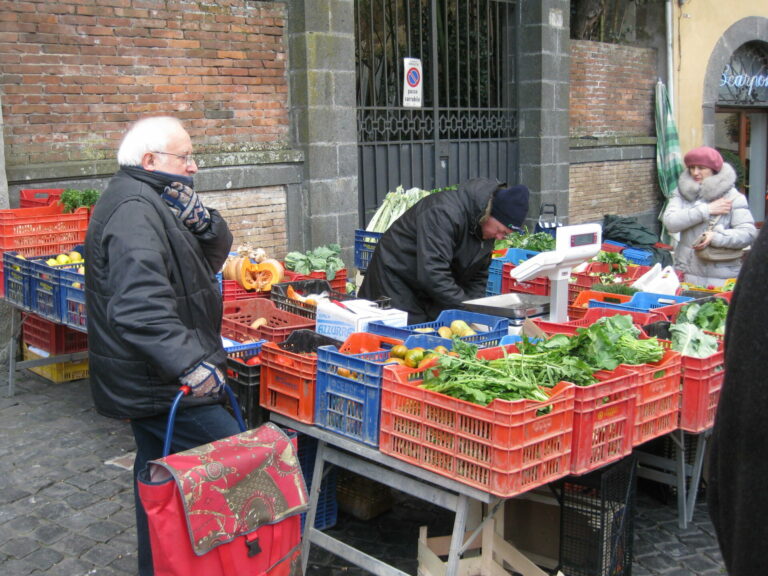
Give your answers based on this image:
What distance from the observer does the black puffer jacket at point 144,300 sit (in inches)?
129

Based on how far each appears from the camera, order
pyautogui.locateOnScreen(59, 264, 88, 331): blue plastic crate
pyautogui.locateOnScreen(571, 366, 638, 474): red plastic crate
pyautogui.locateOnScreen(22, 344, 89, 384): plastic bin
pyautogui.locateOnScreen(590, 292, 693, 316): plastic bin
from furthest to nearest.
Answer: pyautogui.locateOnScreen(22, 344, 89, 384): plastic bin → pyautogui.locateOnScreen(59, 264, 88, 331): blue plastic crate → pyautogui.locateOnScreen(590, 292, 693, 316): plastic bin → pyautogui.locateOnScreen(571, 366, 638, 474): red plastic crate

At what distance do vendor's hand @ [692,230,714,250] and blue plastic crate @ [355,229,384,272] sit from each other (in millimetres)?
2663

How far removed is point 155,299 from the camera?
10.8ft

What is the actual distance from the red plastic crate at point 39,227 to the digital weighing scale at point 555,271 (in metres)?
3.21

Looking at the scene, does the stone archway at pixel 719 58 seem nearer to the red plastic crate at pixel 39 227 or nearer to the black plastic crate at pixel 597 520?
the red plastic crate at pixel 39 227

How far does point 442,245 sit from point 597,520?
1996mm

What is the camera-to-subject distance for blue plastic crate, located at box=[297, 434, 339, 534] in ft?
15.0

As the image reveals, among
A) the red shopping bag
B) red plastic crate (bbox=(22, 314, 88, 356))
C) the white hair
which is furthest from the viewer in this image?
red plastic crate (bbox=(22, 314, 88, 356))

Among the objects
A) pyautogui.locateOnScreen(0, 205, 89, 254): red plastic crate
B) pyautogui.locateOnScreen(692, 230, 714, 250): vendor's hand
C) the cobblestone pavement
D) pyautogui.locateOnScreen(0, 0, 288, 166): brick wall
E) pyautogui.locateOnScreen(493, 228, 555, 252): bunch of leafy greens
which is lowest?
the cobblestone pavement

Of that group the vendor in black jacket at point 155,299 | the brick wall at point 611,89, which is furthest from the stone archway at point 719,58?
the vendor in black jacket at point 155,299

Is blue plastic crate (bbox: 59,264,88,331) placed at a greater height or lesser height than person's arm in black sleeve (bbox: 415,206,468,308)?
lesser

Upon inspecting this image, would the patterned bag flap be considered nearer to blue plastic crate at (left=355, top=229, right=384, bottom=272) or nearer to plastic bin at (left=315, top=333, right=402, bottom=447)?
plastic bin at (left=315, top=333, right=402, bottom=447)

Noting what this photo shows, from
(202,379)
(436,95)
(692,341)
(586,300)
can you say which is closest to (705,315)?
(692,341)

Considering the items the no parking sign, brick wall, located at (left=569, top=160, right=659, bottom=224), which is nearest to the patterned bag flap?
the no parking sign
